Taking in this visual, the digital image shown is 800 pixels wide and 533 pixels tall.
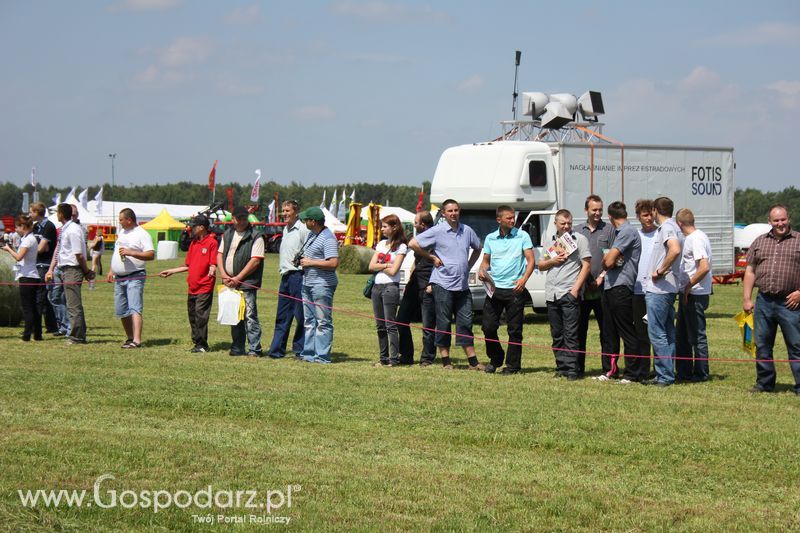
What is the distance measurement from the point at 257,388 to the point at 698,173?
39.3 ft

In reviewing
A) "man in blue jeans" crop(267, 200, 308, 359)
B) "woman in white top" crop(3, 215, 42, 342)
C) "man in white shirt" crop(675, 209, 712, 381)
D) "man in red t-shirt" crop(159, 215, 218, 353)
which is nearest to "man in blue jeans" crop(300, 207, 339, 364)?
"man in blue jeans" crop(267, 200, 308, 359)

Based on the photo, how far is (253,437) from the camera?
25.1 feet

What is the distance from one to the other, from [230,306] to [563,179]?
7173 mm

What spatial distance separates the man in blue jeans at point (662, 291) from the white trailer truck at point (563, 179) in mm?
6422

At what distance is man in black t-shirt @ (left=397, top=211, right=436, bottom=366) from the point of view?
38.9 feet

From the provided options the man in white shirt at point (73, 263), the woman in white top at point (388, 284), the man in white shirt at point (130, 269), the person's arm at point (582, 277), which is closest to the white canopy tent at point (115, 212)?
the man in white shirt at point (73, 263)

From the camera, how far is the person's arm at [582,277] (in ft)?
35.2

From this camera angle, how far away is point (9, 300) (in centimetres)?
1550

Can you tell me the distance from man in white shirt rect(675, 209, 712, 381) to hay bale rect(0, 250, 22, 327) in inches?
380

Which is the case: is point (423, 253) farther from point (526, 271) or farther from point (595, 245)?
point (595, 245)

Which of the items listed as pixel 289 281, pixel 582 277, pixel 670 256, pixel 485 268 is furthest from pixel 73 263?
pixel 670 256

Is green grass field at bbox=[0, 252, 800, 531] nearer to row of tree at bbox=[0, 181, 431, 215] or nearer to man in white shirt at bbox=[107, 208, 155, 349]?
man in white shirt at bbox=[107, 208, 155, 349]

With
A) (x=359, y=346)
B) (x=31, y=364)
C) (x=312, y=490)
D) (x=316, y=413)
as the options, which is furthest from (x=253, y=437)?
(x=359, y=346)

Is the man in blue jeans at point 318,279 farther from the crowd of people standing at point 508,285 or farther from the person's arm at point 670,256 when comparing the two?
the person's arm at point 670,256
